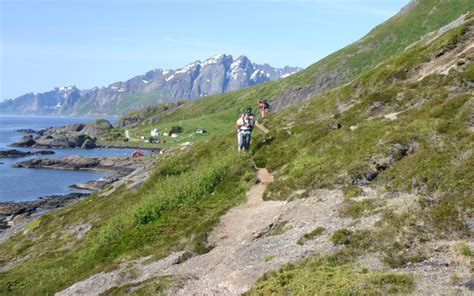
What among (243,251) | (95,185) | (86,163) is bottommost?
(95,185)

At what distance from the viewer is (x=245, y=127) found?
4766 centimetres

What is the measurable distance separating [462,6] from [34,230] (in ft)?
570

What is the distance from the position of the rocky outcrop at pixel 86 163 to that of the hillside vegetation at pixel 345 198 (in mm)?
108575

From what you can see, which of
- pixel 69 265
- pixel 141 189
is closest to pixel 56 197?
pixel 141 189

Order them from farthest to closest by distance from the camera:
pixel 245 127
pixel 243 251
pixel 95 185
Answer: pixel 95 185 < pixel 245 127 < pixel 243 251

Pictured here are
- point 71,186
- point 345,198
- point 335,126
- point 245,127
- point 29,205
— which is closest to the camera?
point 345,198

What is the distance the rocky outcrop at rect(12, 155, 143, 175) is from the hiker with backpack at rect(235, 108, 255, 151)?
4967 inches

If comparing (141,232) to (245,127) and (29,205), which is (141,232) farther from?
→ (29,205)

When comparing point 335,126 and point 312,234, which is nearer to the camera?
point 312,234

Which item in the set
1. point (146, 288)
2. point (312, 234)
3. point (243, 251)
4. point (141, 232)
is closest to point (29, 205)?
point (141, 232)

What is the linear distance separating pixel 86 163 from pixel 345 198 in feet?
538

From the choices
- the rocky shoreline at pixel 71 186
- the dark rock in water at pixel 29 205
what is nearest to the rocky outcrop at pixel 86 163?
the rocky shoreline at pixel 71 186

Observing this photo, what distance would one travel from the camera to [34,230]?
6531 centimetres

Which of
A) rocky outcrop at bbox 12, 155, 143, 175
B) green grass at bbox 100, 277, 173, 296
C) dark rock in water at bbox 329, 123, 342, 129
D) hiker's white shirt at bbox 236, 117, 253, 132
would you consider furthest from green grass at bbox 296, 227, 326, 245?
rocky outcrop at bbox 12, 155, 143, 175
